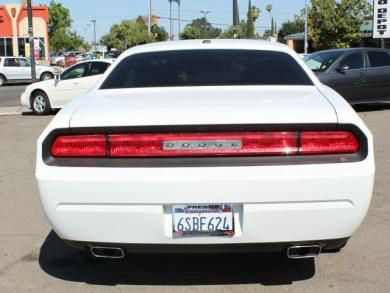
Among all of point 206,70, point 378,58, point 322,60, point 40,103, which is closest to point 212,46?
point 206,70

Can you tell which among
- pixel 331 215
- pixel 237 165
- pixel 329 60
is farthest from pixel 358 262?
pixel 329 60

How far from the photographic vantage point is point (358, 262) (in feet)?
13.4

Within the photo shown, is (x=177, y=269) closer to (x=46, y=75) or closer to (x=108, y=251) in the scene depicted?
(x=108, y=251)

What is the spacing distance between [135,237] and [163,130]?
0.64 meters

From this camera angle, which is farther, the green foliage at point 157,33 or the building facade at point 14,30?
the green foliage at point 157,33

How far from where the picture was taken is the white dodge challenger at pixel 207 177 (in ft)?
10.3

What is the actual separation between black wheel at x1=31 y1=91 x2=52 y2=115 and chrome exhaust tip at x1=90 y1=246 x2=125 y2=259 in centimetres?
1195

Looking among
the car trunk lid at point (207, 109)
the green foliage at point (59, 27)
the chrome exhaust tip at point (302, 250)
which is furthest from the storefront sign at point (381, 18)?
the green foliage at point (59, 27)

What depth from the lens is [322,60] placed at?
13.4m

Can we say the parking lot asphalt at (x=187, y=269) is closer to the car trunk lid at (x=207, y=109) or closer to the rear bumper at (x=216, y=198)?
the rear bumper at (x=216, y=198)

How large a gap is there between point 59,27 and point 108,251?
82.8m

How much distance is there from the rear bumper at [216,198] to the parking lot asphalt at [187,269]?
61cm

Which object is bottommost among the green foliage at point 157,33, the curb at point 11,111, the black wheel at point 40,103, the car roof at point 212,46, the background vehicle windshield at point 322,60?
the curb at point 11,111

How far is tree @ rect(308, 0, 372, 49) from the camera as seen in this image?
4303cm
